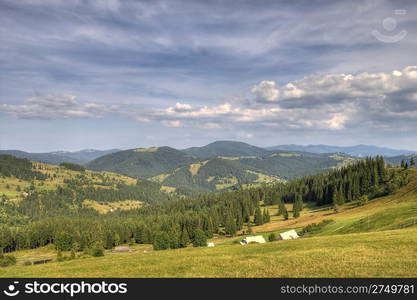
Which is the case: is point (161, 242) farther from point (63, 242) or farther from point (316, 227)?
point (63, 242)

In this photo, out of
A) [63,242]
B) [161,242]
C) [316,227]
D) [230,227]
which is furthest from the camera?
[230,227]

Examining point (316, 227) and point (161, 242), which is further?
point (161, 242)

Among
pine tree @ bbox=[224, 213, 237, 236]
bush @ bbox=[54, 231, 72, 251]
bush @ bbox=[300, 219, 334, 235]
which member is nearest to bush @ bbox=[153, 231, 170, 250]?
pine tree @ bbox=[224, 213, 237, 236]

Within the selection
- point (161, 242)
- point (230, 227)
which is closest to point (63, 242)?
point (161, 242)

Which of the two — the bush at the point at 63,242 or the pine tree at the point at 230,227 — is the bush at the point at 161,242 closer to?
the pine tree at the point at 230,227

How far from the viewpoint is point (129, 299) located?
18.2 metres

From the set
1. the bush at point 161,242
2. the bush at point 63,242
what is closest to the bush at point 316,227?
the bush at point 161,242

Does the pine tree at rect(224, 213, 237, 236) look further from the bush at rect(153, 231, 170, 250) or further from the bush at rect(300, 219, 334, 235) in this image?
the bush at rect(300, 219, 334, 235)

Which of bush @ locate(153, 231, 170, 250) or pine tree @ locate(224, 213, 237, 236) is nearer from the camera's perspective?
bush @ locate(153, 231, 170, 250)

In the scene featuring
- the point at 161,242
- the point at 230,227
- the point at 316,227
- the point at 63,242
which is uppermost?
the point at 316,227

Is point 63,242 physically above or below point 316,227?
below

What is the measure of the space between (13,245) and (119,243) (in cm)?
8302

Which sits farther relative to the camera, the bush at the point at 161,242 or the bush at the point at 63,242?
the bush at the point at 63,242

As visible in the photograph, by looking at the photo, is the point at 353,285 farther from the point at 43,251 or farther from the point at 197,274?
the point at 43,251
